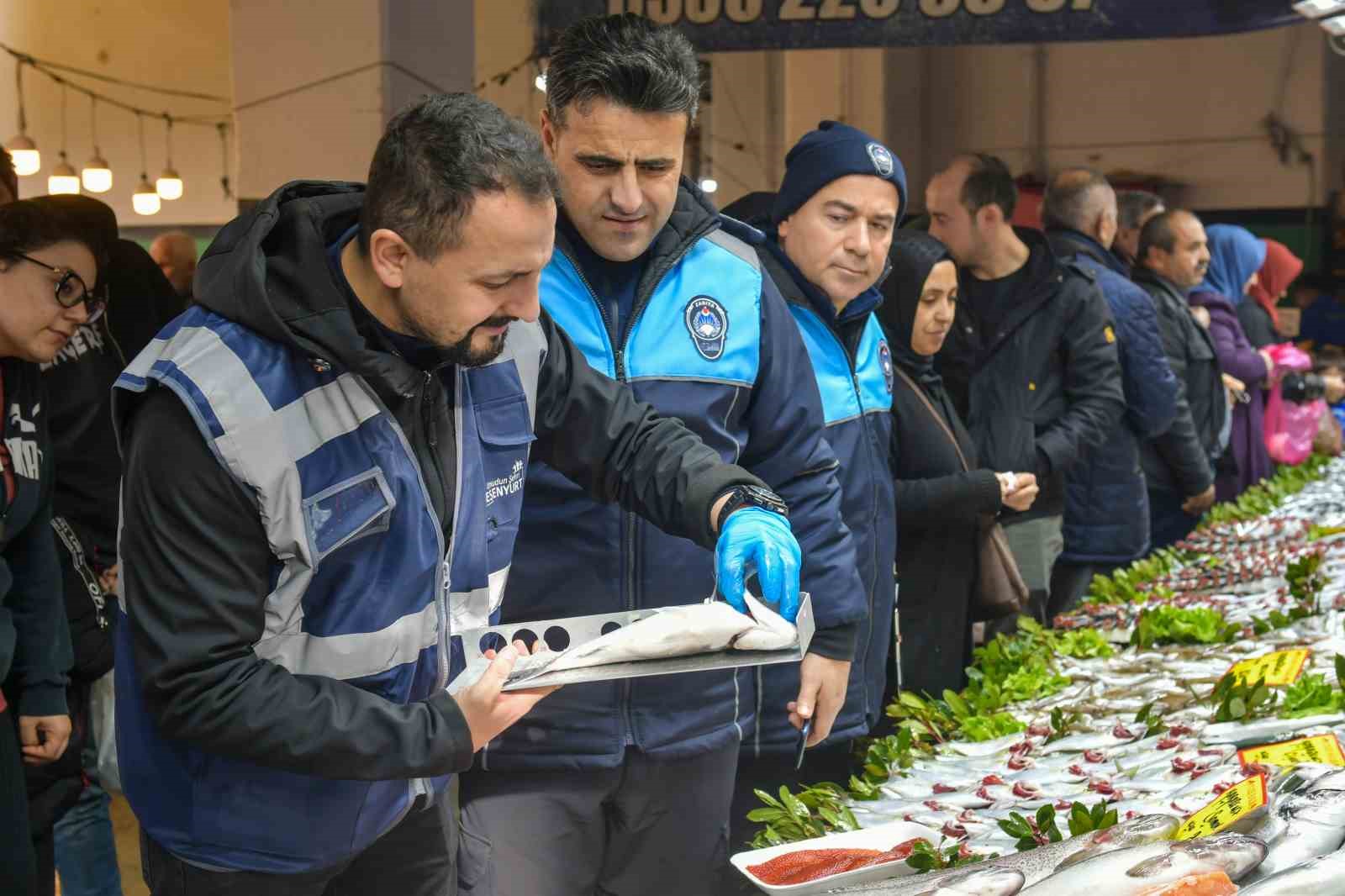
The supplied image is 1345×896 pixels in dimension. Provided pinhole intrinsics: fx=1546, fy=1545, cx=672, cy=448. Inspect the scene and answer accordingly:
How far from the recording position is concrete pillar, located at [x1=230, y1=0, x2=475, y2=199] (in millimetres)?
5066

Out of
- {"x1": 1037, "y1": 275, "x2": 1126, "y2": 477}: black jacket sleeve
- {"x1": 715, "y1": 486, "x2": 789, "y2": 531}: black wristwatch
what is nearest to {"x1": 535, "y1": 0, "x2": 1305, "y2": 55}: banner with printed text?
{"x1": 1037, "y1": 275, "x2": 1126, "y2": 477}: black jacket sleeve

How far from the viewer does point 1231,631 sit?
3406 millimetres

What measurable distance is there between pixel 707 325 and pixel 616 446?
0.34 meters

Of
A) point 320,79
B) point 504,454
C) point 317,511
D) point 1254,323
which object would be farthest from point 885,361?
point 1254,323

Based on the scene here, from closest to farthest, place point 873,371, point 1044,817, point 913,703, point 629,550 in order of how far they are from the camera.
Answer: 1. point 1044,817
2. point 629,550
3. point 913,703
4. point 873,371

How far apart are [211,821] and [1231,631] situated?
94.7 inches

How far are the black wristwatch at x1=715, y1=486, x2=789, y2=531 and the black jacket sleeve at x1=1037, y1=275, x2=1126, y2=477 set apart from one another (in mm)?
2679

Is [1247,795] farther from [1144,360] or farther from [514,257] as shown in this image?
[1144,360]

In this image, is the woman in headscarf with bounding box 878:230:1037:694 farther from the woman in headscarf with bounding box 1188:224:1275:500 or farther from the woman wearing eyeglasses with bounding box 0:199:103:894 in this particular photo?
the woman in headscarf with bounding box 1188:224:1275:500

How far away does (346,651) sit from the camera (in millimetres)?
1775

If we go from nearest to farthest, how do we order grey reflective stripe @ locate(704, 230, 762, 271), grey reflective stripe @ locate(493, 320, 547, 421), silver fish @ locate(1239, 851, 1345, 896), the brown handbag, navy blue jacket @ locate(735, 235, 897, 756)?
silver fish @ locate(1239, 851, 1345, 896) < grey reflective stripe @ locate(493, 320, 547, 421) < grey reflective stripe @ locate(704, 230, 762, 271) < navy blue jacket @ locate(735, 235, 897, 756) < the brown handbag

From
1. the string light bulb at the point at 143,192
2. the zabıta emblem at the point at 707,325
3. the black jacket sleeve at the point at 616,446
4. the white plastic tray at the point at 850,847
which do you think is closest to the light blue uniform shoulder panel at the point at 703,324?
the zabıta emblem at the point at 707,325

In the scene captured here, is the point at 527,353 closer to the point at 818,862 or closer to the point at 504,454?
the point at 504,454

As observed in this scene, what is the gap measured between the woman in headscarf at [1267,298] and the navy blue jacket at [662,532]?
5.62 meters
